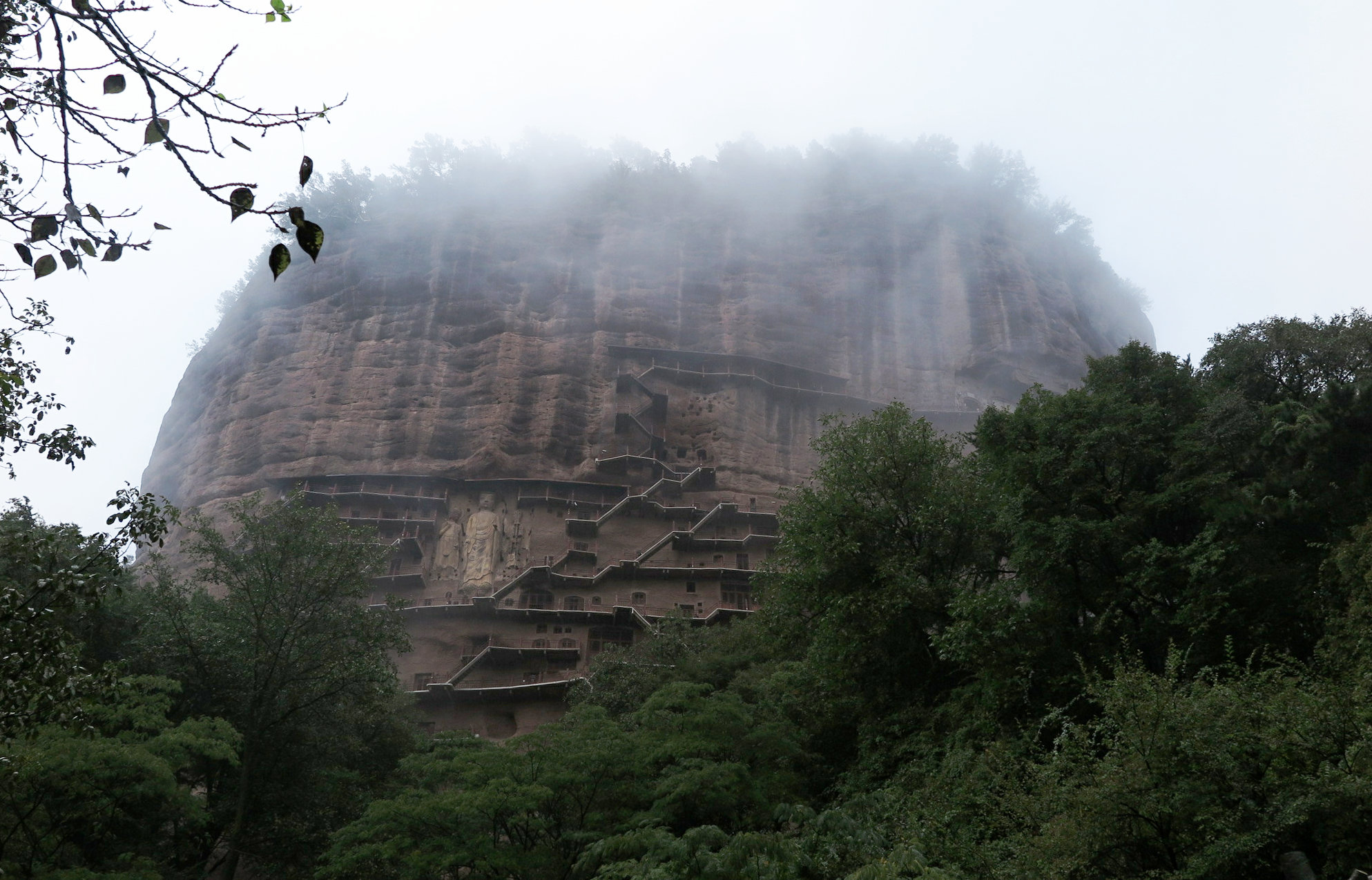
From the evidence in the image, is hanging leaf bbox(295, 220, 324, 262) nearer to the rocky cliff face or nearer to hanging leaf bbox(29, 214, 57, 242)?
hanging leaf bbox(29, 214, 57, 242)

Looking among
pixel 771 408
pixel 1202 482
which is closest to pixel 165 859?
pixel 1202 482

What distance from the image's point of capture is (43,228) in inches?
165

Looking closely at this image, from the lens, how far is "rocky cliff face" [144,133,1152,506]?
48062 mm

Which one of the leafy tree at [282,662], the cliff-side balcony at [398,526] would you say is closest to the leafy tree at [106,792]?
the leafy tree at [282,662]

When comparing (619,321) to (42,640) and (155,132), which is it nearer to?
(42,640)

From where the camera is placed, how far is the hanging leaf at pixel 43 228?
4180mm

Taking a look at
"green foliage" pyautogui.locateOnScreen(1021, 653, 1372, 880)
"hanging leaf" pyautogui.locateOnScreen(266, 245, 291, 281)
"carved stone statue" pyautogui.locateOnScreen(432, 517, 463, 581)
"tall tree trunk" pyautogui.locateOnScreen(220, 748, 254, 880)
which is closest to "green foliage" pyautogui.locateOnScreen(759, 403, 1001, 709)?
"green foliage" pyautogui.locateOnScreen(1021, 653, 1372, 880)

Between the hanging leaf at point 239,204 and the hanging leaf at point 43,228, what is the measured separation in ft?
3.55

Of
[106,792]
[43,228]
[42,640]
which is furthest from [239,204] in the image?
[106,792]

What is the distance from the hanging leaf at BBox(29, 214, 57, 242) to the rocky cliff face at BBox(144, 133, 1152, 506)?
4209 centimetres

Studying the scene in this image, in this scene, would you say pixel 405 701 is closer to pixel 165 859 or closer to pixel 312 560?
pixel 312 560

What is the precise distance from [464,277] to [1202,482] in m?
45.3

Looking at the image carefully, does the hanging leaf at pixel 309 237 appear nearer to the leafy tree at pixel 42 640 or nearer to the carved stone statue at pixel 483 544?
the leafy tree at pixel 42 640

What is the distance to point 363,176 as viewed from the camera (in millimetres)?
60594
